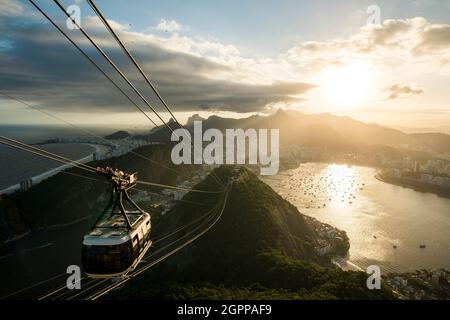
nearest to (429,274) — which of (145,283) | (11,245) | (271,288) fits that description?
(271,288)

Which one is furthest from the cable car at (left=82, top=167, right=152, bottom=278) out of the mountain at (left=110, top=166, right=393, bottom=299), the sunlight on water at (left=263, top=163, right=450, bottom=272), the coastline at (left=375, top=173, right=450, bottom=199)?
the coastline at (left=375, top=173, right=450, bottom=199)

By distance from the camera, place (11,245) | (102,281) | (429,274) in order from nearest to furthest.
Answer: (102,281) < (429,274) < (11,245)

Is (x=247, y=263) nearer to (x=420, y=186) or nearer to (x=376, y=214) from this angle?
(x=376, y=214)

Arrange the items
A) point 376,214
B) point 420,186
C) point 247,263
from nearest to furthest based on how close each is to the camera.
A: 1. point 247,263
2. point 376,214
3. point 420,186

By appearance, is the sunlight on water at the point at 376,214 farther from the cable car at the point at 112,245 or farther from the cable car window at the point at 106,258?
the cable car window at the point at 106,258

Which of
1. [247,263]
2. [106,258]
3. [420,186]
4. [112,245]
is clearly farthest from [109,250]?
[420,186]

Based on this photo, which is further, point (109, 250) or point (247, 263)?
point (247, 263)
